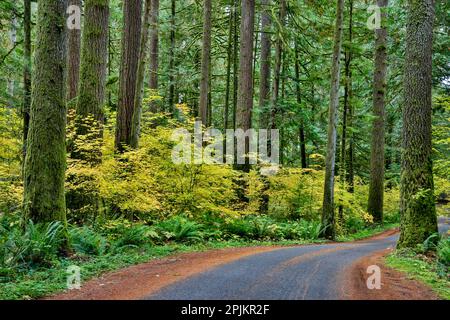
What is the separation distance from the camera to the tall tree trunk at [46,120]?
7.04 metres

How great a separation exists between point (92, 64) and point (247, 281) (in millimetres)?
7765

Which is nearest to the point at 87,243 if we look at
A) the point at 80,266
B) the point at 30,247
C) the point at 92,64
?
the point at 80,266

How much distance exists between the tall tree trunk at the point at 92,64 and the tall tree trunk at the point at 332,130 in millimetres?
7691

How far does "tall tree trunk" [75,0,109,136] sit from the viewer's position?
1072cm

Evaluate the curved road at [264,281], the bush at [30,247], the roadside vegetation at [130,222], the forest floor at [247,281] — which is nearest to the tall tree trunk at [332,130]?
the roadside vegetation at [130,222]

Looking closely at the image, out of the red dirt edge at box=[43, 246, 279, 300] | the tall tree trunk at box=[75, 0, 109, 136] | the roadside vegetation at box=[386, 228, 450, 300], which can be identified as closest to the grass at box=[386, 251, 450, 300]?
the roadside vegetation at box=[386, 228, 450, 300]

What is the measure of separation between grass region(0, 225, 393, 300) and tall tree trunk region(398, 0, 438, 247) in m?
4.67

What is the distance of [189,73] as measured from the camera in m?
20.1

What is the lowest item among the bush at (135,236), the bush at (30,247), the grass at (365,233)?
the grass at (365,233)

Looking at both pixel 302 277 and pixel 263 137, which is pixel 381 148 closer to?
pixel 263 137

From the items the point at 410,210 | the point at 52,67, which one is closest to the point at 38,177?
the point at 52,67

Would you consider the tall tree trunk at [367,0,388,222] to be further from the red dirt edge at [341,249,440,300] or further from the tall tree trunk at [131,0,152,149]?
the red dirt edge at [341,249,440,300]

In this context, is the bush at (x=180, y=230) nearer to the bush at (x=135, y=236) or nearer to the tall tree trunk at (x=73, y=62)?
the bush at (x=135, y=236)
